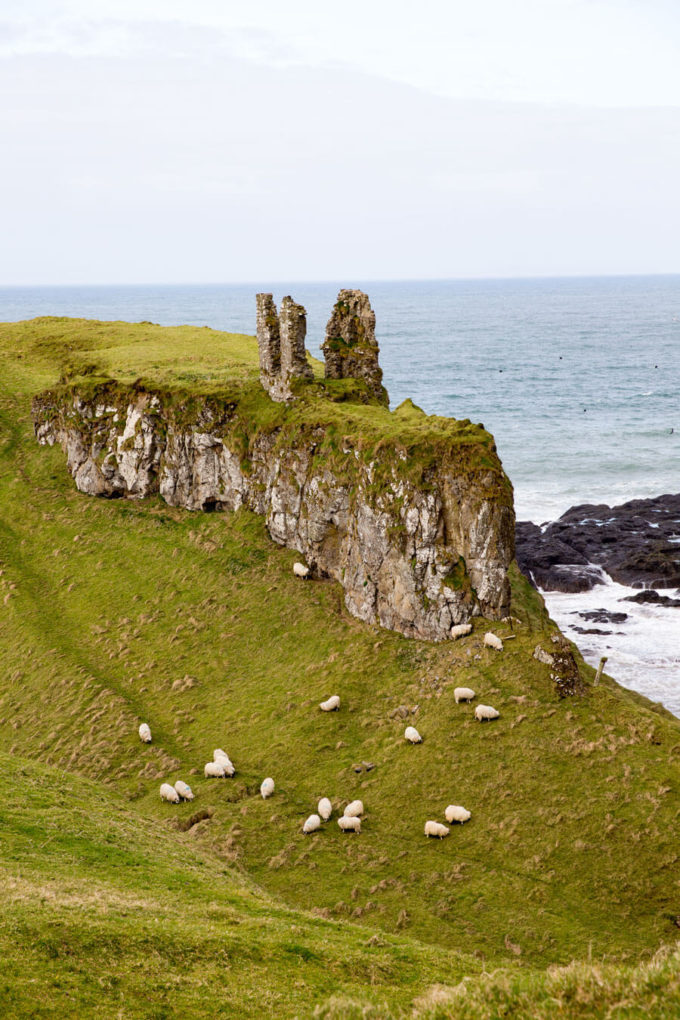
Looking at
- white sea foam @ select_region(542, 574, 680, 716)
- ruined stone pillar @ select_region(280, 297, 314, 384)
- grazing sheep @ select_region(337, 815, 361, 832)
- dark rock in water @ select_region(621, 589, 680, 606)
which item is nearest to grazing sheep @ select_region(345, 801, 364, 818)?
grazing sheep @ select_region(337, 815, 361, 832)

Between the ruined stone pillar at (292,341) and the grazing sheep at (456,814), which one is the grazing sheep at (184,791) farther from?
the ruined stone pillar at (292,341)

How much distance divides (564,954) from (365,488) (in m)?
23.3

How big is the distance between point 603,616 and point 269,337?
3160 centimetres

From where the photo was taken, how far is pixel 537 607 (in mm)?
48688

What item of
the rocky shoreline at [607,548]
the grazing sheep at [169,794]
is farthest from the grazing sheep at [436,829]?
the rocky shoreline at [607,548]

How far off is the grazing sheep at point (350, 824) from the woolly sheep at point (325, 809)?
3.02 feet

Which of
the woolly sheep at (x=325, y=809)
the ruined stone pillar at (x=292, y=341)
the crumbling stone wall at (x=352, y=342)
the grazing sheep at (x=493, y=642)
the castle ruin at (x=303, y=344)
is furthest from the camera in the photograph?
the crumbling stone wall at (x=352, y=342)

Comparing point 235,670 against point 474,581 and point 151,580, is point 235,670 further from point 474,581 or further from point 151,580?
point 474,581

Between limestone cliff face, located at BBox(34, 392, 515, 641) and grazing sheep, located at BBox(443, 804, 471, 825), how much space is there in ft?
32.4

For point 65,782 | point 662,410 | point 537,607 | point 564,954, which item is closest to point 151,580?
point 65,782

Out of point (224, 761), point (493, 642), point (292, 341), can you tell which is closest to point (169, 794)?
point (224, 761)

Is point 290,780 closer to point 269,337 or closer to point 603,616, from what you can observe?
point 269,337

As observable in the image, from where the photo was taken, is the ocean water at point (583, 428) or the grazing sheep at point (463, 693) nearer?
the grazing sheep at point (463, 693)

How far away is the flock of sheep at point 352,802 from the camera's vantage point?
32.2 m
